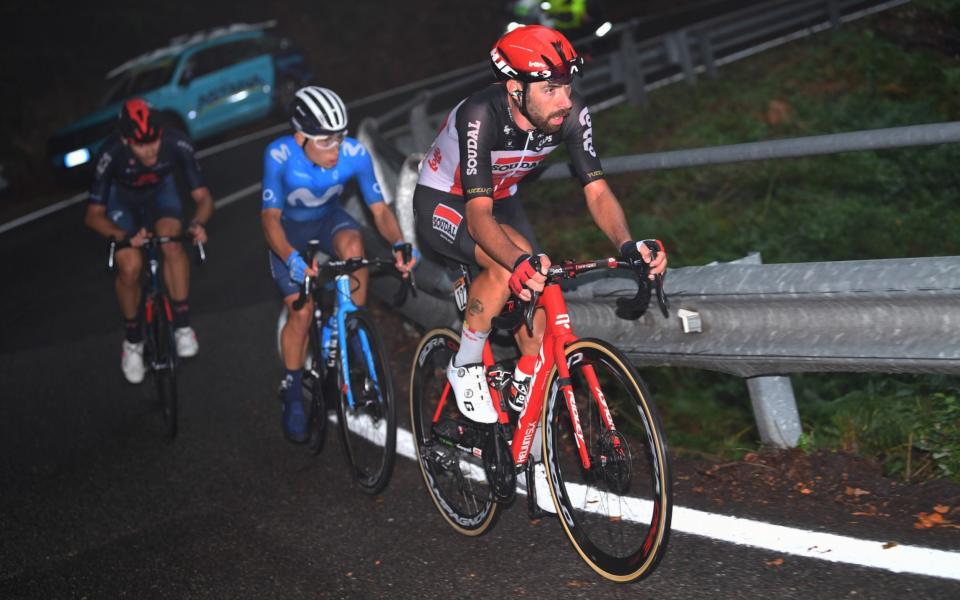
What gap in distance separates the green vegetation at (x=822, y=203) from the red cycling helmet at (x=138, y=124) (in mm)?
3972

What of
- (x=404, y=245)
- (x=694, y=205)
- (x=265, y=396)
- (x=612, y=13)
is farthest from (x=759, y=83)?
(x=612, y=13)

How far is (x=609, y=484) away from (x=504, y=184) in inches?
63.3

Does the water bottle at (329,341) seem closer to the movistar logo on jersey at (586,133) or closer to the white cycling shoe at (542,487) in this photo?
the white cycling shoe at (542,487)

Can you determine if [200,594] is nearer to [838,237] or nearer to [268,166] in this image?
[268,166]

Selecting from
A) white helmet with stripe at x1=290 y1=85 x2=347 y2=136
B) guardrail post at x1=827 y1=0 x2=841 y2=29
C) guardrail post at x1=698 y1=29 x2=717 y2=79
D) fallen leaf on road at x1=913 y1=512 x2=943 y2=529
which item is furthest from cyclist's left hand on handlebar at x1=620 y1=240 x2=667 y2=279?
guardrail post at x1=827 y1=0 x2=841 y2=29

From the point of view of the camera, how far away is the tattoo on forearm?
4934mm

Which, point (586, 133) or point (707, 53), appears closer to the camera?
point (586, 133)

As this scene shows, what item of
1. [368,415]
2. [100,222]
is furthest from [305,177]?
[100,222]

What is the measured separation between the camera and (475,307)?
4.96 metres

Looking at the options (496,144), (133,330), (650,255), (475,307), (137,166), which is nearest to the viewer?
(650,255)

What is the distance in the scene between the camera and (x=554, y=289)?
4449 millimetres

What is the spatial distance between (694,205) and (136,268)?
5465 mm

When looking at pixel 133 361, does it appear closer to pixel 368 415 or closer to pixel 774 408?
pixel 368 415

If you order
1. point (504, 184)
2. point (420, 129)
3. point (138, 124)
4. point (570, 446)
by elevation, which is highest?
point (420, 129)
